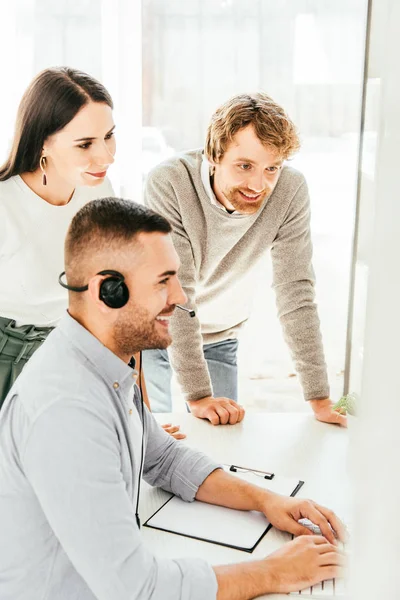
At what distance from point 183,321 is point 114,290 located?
0.64 meters

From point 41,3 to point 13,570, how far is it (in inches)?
94.4

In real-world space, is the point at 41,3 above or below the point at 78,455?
above

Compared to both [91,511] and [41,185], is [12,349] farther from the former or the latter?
[91,511]

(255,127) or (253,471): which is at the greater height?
(255,127)

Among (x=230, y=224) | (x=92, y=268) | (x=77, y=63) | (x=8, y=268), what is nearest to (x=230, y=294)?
(x=230, y=224)

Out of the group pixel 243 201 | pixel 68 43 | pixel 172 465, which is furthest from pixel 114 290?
pixel 68 43

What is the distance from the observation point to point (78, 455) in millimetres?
904

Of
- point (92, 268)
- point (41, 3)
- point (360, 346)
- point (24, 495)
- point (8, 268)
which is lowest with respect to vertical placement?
point (24, 495)

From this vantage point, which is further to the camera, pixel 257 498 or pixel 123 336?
pixel 257 498

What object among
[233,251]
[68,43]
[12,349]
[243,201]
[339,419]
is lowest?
[339,419]

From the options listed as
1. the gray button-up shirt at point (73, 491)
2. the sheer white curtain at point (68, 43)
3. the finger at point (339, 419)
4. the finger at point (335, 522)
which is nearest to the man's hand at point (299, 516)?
the finger at point (335, 522)

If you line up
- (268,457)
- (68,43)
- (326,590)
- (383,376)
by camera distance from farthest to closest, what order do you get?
(68,43) < (268,457) < (326,590) < (383,376)

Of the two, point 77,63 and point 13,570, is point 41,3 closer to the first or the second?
point 77,63

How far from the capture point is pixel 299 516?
45.8 inches
